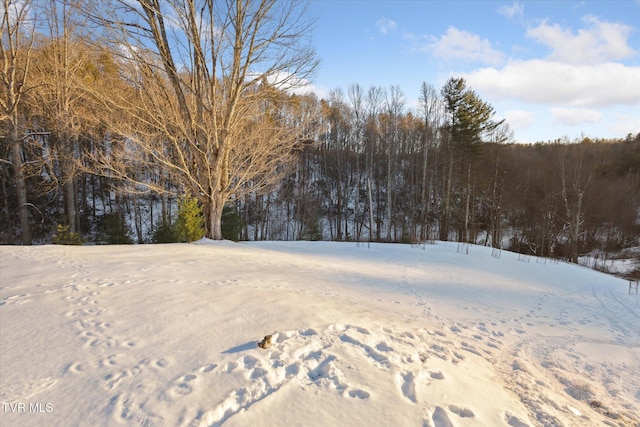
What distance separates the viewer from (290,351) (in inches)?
114

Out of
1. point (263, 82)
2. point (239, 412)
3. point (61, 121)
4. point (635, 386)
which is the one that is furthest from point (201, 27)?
point (635, 386)

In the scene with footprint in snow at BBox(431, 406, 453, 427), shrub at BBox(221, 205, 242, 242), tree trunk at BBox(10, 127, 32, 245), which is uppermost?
tree trunk at BBox(10, 127, 32, 245)

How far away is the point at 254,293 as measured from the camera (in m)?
4.62

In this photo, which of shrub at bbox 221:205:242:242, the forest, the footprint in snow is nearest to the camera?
the footprint in snow

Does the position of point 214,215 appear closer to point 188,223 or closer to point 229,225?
point 188,223

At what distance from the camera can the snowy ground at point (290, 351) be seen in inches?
84.6

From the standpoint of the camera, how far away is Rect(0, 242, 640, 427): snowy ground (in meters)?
2.15

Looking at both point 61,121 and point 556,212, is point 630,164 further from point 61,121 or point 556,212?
point 61,121

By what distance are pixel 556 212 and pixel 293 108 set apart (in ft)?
82.1

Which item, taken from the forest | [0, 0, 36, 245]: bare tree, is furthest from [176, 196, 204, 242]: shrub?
[0, 0, 36, 245]: bare tree

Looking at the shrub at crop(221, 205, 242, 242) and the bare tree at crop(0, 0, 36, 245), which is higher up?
the bare tree at crop(0, 0, 36, 245)

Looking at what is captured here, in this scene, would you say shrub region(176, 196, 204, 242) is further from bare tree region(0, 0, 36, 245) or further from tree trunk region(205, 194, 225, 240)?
bare tree region(0, 0, 36, 245)

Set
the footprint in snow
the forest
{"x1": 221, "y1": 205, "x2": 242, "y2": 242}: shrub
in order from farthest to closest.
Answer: {"x1": 221, "y1": 205, "x2": 242, "y2": 242}: shrub
the forest
the footprint in snow

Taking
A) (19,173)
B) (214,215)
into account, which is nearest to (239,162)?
(214,215)
